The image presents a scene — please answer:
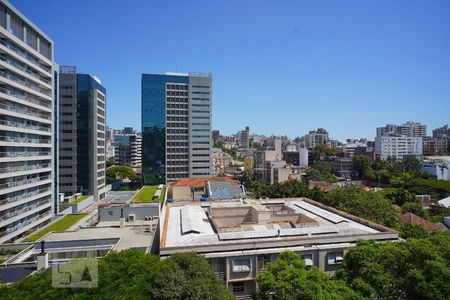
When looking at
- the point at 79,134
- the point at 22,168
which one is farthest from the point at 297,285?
the point at 79,134

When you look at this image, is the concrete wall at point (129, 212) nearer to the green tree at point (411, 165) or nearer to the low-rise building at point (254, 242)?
the low-rise building at point (254, 242)

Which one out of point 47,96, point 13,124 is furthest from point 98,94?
point 13,124

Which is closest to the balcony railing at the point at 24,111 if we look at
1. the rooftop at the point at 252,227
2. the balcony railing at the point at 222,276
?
the rooftop at the point at 252,227

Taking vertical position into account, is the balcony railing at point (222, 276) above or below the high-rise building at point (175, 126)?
below

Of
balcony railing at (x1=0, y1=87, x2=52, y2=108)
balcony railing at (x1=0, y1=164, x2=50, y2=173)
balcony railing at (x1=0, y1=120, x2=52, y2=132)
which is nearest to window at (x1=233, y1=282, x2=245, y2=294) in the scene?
balcony railing at (x1=0, y1=164, x2=50, y2=173)

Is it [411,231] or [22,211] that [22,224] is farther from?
[411,231]

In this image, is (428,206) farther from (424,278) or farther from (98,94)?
(98,94)
